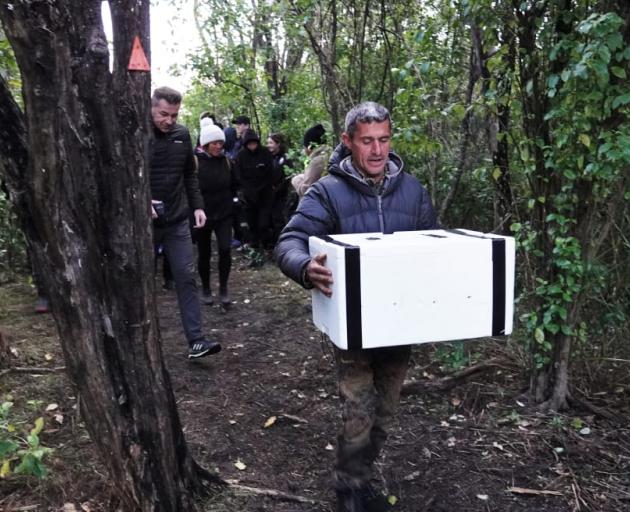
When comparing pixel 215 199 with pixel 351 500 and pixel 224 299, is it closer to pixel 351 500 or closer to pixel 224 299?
pixel 224 299

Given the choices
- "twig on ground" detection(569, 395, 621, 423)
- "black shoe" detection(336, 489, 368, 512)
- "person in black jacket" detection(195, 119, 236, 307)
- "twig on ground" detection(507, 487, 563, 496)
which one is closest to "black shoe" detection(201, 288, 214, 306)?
"person in black jacket" detection(195, 119, 236, 307)

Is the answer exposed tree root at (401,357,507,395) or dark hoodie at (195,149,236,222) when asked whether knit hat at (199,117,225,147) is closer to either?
dark hoodie at (195,149,236,222)

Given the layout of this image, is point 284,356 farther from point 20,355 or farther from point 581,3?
point 581,3

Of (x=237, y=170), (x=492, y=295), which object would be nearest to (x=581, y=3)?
(x=492, y=295)

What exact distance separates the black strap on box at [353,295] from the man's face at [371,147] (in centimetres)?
56

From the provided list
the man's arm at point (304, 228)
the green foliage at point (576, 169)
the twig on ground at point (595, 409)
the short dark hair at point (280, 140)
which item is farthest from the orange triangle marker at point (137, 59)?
the short dark hair at point (280, 140)

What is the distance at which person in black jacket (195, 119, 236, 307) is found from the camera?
6.71 meters

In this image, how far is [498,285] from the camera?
2570 mm

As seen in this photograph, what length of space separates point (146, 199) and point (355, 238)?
89cm

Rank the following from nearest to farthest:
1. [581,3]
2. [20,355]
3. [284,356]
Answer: [581,3] < [20,355] < [284,356]

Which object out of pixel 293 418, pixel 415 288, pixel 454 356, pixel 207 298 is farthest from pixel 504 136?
pixel 207 298

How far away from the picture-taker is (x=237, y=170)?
31.1ft

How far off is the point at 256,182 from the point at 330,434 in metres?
6.13

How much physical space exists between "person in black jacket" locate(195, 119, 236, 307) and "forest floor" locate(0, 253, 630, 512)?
145cm
